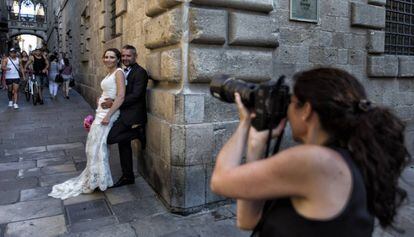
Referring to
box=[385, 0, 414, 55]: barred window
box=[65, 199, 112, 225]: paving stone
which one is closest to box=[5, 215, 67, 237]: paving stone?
box=[65, 199, 112, 225]: paving stone

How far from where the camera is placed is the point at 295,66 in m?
4.84

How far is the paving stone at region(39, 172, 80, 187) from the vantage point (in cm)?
499

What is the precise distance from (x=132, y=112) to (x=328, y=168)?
3536 mm

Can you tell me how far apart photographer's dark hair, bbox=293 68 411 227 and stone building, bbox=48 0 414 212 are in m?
2.55

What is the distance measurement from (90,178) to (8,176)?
1.46m

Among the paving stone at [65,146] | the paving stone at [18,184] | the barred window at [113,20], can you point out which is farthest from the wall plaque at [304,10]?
the barred window at [113,20]

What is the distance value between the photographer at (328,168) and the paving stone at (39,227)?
8.54 ft

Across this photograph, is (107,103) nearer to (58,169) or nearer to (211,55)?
(211,55)

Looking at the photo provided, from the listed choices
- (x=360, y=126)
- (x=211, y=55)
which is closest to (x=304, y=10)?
(x=211, y=55)

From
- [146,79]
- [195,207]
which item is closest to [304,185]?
[195,207]

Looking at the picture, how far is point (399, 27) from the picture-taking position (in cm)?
670

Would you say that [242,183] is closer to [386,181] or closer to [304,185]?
[304,185]

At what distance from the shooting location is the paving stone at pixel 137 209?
391cm

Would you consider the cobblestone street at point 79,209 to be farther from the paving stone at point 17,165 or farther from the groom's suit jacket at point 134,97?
the groom's suit jacket at point 134,97
